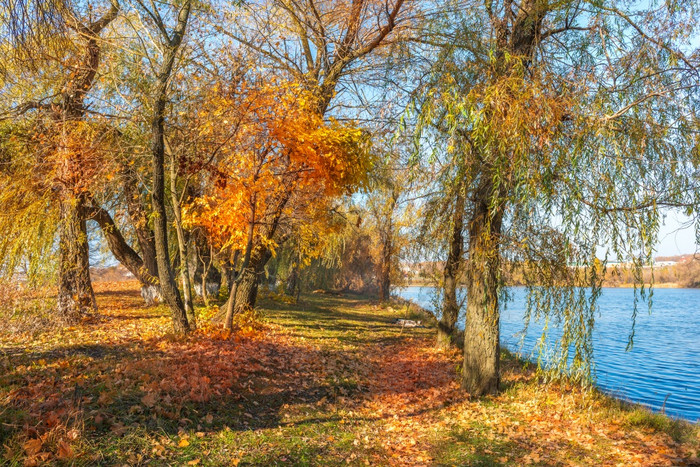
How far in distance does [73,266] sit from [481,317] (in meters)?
8.79

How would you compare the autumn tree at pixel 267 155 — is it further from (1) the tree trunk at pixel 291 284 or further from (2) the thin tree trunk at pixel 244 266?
(1) the tree trunk at pixel 291 284

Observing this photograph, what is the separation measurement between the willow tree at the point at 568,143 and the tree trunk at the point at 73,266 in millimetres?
7961

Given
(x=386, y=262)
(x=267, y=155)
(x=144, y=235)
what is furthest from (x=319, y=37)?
(x=386, y=262)

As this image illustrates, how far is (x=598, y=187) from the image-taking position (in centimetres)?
562

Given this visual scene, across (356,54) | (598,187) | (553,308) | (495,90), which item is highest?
(356,54)

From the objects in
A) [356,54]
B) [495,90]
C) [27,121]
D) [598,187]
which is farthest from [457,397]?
[27,121]

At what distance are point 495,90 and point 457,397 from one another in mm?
5207

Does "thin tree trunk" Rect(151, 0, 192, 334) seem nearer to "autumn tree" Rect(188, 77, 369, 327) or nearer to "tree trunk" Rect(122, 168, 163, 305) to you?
"autumn tree" Rect(188, 77, 369, 327)

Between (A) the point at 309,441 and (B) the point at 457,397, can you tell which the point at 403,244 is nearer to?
(B) the point at 457,397

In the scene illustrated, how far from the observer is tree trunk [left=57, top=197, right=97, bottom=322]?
939 cm

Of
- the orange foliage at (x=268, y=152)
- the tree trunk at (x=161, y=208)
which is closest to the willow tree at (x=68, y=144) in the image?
the tree trunk at (x=161, y=208)

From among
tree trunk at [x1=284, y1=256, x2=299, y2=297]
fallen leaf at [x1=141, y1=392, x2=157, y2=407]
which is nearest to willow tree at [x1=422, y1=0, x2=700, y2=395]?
fallen leaf at [x1=141, y1=392, x2=157, y2=407]

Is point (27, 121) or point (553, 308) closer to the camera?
point (553, 308)

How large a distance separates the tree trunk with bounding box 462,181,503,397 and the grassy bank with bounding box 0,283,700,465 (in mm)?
353
